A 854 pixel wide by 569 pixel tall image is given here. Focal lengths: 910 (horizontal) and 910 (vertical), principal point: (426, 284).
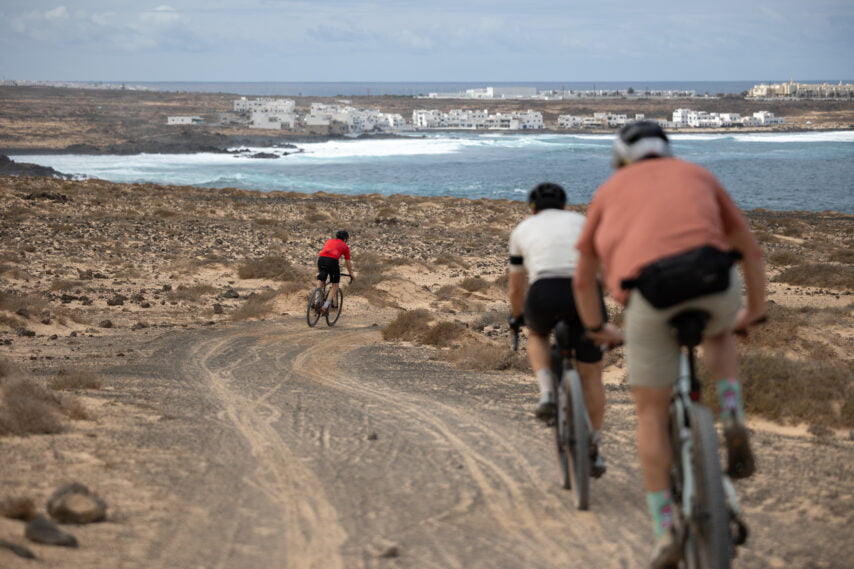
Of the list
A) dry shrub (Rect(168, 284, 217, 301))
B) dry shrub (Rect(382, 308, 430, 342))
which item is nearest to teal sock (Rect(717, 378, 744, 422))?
dry shrub (Rect(382, 308, 430, 342))

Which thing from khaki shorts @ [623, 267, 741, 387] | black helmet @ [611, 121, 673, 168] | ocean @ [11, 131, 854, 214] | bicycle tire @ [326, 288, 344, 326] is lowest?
ocean @ [11, 131, 854, 214]

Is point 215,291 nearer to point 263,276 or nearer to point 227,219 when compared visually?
point 263,276

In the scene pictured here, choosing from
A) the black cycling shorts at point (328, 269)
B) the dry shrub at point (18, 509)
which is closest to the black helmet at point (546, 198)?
the dry shrub at point (18, 509)

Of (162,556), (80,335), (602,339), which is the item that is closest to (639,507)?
(602,339)

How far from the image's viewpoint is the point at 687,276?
3365 mm

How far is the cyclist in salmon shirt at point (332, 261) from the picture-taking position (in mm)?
15859

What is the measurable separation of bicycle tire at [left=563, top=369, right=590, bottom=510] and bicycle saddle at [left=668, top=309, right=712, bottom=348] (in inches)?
63.7

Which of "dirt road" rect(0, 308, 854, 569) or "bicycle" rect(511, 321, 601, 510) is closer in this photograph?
"dirt road" rect(0, 308, 854, 569)

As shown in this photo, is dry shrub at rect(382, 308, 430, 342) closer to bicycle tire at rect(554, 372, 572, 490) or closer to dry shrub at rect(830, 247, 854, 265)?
bicycle tire at rect(554, 372, 572, 490)

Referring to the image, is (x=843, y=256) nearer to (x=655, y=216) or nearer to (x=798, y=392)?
(x=798, y=392)

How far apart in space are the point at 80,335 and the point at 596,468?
480 inches

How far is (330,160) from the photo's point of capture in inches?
5433

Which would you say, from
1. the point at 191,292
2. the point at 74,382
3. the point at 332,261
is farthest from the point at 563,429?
the point at 191,292

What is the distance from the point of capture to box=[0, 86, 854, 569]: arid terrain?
4.70 meters
